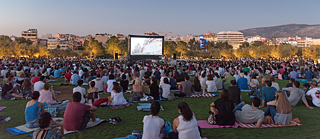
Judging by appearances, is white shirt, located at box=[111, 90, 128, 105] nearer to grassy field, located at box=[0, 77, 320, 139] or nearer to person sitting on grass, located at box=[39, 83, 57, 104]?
grassy field, located at box=[0, 77, 320, 139]

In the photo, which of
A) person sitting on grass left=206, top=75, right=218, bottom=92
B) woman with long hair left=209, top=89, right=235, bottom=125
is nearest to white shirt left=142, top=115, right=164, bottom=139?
woman with long hair left=209, top=89, right=235, bottom=125

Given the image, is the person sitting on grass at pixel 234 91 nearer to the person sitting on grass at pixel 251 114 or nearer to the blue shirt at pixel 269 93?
the blue shirt at pixel 269 93

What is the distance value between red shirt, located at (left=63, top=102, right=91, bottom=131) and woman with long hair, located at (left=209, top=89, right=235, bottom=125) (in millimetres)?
2987

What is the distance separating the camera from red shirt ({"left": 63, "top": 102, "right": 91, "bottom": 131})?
485 cm

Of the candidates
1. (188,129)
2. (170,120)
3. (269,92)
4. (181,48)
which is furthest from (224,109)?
(181,48)

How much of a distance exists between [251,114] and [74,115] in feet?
13.8

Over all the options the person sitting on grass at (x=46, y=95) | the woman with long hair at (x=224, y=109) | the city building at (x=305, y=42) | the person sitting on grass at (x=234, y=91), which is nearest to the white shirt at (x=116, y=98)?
the person sitting on grass at (x=46, y=95)

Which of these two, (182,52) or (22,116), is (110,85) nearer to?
(22,116)

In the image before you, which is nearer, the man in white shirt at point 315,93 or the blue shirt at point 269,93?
the blue shirt at point 269,93

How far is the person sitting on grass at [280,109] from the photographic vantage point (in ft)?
18.2

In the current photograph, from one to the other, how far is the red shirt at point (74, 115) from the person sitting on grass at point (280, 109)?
4539 millimetres

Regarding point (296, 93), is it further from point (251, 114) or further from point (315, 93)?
point (251, 114)

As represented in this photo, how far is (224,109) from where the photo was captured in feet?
17.9

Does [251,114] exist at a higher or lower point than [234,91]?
lower
